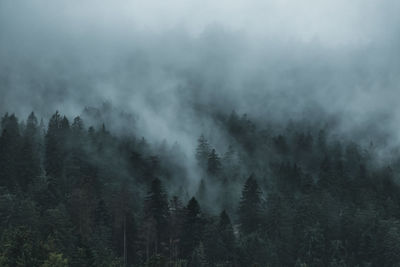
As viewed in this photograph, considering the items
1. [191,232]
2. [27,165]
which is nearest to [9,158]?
[27,165]

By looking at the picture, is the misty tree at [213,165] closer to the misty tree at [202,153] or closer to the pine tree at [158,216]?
the misty tree at [202,153]

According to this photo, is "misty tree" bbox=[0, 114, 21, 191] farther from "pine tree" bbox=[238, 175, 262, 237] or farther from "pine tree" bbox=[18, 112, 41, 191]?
"pine tree" bbox=[238, 175, 262, 237]

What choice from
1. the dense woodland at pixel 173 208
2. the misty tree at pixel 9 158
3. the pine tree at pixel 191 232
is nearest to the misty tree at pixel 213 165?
the dense woodland at pixel 173 208

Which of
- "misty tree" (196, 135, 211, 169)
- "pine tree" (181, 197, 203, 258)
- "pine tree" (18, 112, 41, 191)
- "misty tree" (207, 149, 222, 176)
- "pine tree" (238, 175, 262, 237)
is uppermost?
"misty tree" (196, 135, 211, 169)

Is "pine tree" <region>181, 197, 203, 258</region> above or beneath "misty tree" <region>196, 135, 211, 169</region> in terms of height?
beneath

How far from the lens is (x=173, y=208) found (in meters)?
→ 95.4

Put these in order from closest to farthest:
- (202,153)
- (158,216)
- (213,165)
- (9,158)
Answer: (158,216)
(9,158)
(213,165)
(202,153)

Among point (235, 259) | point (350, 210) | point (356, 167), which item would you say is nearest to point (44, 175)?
point (235, 259)

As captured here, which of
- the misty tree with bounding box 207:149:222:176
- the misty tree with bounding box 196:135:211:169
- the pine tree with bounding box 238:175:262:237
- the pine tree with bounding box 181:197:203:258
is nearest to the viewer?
the pine tree with bounding box 181:197:203:258

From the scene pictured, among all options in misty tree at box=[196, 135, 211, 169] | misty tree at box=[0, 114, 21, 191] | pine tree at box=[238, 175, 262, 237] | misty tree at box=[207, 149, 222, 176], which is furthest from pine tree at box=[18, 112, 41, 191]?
misty tree at box=[196, 135, 211, 169]

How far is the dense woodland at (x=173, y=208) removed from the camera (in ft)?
245

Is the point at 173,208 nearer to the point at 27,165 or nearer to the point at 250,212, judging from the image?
the point at 250,212

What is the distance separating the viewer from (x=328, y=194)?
103 metres

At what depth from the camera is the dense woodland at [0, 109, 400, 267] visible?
7462cm
